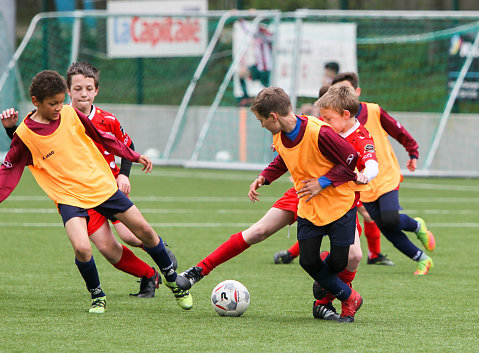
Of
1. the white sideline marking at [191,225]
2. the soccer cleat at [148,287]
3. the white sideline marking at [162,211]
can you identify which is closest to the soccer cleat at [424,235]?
the soccer cleat at [148,287]

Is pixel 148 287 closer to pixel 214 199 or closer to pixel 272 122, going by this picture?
pixel 272 122

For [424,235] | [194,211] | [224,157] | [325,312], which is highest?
[325,312]

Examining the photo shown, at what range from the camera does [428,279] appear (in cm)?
730

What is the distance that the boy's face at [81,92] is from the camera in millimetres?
6211

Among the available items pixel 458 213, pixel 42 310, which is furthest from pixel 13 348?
pixel 458 213

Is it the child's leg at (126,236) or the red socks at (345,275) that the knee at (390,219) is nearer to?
the red socks at (345,275)

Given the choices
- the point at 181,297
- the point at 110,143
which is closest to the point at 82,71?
the point at 110,143

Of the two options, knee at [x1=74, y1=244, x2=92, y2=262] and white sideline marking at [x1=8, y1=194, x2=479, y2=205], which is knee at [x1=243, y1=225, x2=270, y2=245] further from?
white sideline marking at [x1=8, y1=194, x2=479, y2=205]

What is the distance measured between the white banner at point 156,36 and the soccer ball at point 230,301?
13.4m

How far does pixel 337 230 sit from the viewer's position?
17.6 feet

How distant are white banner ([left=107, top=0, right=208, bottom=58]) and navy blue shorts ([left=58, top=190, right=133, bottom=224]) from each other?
13.4 metres

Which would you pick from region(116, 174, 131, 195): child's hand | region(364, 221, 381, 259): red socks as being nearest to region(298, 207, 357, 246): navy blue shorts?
region(116, 174, 131, 195): child's hand

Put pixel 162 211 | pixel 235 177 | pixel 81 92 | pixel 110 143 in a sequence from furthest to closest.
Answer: pixel 235 177 → pixel 162 211 → pixel 81 92 → pixel 110 143

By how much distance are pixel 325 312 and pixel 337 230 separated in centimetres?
57
